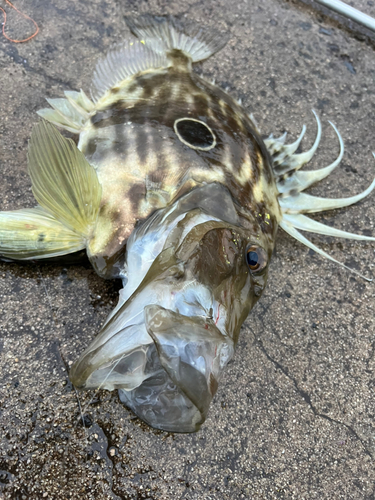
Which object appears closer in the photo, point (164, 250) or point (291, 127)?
point (164, 250)

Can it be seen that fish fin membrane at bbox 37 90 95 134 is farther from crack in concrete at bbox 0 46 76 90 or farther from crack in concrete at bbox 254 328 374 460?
crack in concrete at bbox 254 328 374 460

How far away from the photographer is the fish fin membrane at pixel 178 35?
3.13 m

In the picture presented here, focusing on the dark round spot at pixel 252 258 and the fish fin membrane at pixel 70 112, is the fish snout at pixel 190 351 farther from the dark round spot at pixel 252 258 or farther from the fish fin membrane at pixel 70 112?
the fish fin membrane at pixel 70 112

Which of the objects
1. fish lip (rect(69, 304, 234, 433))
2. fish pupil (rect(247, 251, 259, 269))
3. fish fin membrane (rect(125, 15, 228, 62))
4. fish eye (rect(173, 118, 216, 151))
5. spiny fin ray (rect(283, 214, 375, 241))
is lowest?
spiny fin ray (rect(283, 214, 375, 241))

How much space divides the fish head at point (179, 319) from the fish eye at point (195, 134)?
0.46m

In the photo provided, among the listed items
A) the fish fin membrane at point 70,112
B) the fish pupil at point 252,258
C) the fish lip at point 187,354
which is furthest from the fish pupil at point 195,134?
the fish lip at point 187,354

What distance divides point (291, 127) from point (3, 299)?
2431 mm

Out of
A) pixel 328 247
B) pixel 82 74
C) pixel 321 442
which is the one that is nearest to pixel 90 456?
pixel 321 442

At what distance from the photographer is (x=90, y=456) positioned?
1.87 m

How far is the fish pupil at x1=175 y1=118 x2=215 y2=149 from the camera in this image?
2160 mm

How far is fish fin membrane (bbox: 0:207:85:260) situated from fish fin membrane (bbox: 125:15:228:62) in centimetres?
180

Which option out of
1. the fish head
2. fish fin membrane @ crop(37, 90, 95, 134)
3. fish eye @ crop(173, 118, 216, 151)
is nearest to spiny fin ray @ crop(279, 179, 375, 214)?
fish eye @ crop(173, 118, 216, 151)

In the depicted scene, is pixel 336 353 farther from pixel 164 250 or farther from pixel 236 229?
pixel 164 250

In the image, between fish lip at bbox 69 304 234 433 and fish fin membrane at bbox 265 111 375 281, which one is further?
fish fin membrane at bbox 265 111 375 281
